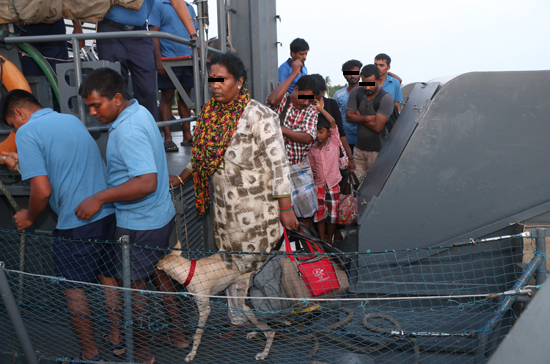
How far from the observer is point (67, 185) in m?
2.62

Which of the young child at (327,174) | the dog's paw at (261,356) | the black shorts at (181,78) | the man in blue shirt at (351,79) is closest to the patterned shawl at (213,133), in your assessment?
the dog's paw at (261,356)

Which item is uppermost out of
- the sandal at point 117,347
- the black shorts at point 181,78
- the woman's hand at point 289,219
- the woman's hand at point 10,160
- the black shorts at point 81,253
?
the black shorts at point 181,78

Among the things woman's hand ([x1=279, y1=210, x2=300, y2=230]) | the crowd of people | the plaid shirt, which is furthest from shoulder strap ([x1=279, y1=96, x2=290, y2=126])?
woman's hand ([x1=279, y1=210, x2=300, y2=230])

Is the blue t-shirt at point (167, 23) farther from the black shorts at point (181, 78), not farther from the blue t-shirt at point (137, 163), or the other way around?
the blue t-shirt at point (137, 163)

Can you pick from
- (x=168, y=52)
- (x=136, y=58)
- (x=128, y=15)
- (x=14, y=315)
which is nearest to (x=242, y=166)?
(x=14, y=315)

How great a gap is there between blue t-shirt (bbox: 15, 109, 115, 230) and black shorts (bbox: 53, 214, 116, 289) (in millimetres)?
54

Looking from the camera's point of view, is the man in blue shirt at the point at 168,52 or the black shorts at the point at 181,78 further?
the black shorts at the point at 181,78

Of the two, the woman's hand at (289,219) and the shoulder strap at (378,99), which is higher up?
the shoulder strap at (378,99)

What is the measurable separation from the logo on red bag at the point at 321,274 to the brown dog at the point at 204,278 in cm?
47

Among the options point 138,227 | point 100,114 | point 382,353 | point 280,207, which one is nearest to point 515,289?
point 382,353

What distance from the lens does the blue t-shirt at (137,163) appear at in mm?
2391

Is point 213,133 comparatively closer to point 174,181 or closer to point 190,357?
point 174,181

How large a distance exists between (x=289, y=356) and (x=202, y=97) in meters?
2.44

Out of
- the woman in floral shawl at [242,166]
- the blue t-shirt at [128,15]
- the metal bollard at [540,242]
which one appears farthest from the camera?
the blue t-shirt at [128,15]
